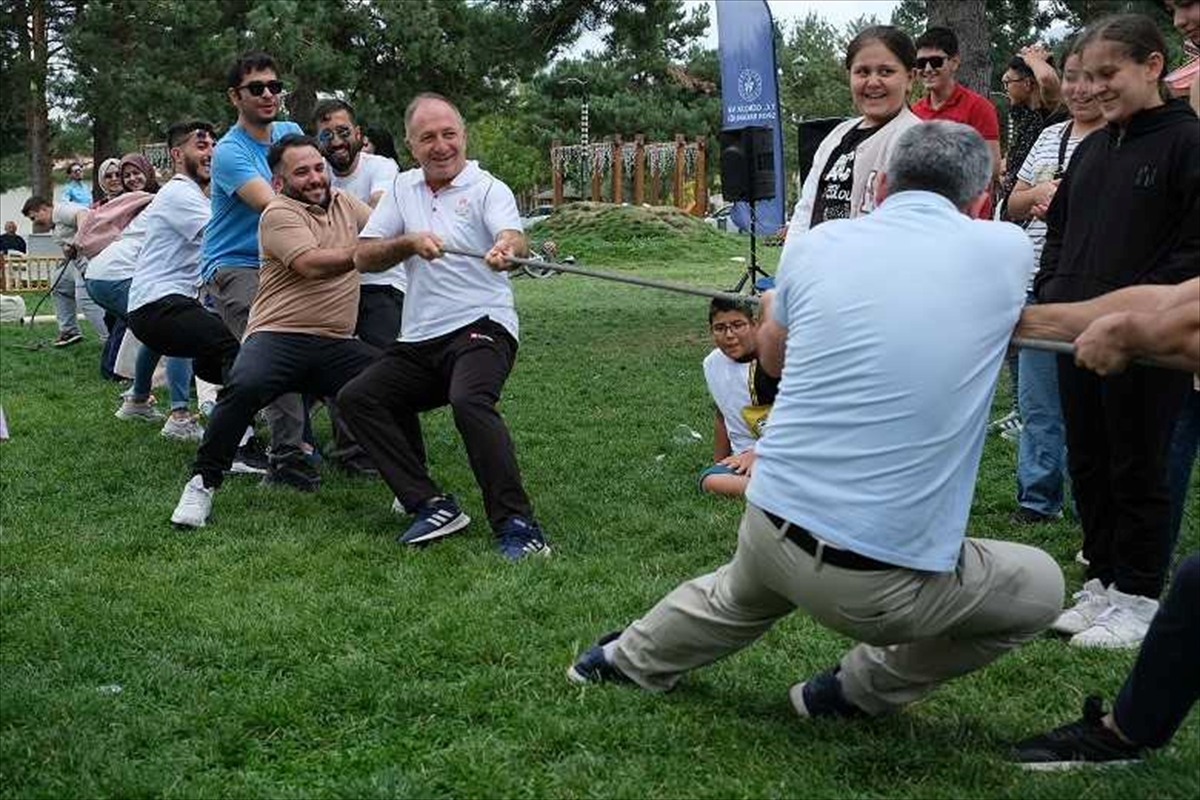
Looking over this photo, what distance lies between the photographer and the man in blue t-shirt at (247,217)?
6.77 meters

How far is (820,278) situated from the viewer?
126 inches

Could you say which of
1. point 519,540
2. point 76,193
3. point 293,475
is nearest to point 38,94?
point 76,193

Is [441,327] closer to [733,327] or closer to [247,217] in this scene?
[733,327]

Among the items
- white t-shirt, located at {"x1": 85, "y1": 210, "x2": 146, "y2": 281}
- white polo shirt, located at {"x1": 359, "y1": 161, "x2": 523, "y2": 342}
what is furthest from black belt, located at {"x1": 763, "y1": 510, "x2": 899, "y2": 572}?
white t-shirt, located at {"x1": 85, "y1": 210, "x2": 146, "y2": 281}

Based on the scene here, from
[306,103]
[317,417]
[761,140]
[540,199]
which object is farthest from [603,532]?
[540,199]

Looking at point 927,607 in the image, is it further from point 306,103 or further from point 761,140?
point 306,103

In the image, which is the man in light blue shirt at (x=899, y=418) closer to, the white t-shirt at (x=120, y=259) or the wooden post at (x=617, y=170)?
the white t-shirt at (x=120, y=259)

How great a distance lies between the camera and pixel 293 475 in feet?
22.5

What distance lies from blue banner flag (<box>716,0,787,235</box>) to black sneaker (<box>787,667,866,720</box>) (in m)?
12.9

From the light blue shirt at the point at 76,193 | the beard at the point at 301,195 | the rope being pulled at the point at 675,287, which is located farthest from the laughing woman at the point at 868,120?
the light blue shirt at the point at 76,193

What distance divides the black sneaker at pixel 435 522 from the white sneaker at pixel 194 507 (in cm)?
98

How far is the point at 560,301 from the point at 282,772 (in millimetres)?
14634

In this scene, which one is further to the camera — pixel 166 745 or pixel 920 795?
pixel 166 745

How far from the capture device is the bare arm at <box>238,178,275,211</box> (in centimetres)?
667
